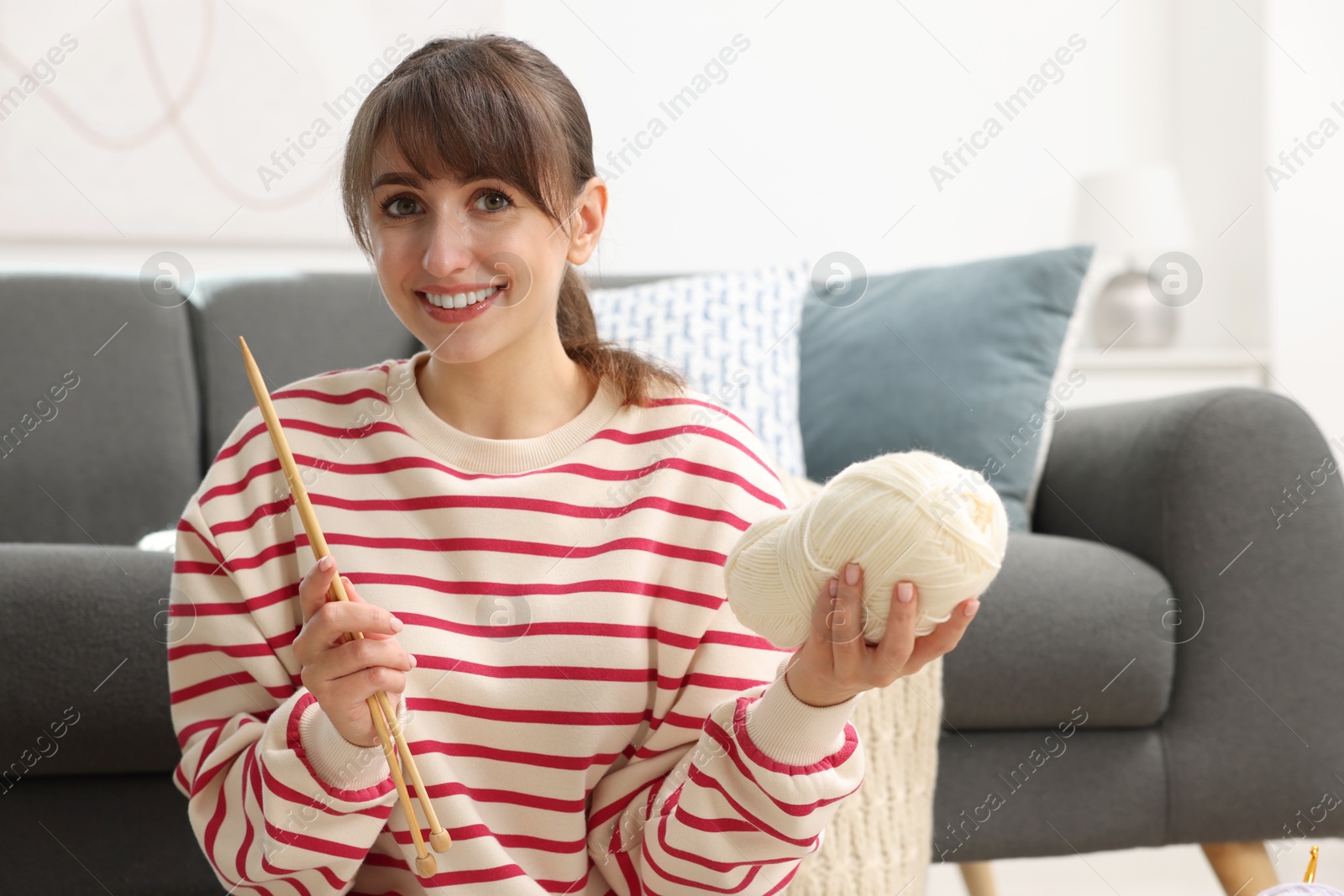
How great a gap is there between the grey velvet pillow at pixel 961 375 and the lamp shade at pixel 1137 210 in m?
1.04

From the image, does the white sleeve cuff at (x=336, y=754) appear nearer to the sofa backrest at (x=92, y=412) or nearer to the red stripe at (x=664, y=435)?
the red stripe at (x=664, y=435)

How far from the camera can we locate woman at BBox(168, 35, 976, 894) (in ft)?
2.58

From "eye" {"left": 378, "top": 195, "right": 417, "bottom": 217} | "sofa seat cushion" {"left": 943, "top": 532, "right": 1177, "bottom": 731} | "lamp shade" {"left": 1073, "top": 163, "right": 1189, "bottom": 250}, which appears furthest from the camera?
"lamp shade" {"left": 1073, "top": 163, "right": 1189, "bottom": 250}

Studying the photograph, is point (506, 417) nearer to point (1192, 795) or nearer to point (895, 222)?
point (1192, 795)

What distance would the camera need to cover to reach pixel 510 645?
32.8 inches

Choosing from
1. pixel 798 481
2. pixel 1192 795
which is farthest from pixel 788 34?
pixel 1192 795

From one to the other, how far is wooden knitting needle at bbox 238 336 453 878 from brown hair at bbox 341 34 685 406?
0.71ft

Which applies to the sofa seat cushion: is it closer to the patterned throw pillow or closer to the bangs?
the patterned throw pillow

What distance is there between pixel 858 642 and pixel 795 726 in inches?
3.9

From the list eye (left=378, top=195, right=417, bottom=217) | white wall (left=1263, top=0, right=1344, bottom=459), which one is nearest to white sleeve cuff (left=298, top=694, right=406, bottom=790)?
eye (left=378, top=195, right=417, bottom=217)

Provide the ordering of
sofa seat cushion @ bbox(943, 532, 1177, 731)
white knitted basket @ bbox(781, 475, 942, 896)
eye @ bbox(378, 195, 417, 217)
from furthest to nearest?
sofa seat cushion @ bbox(943, 532, 1177, 731) → white knitted basket @ bbox(781, 475, 942, 896) → eye @ bbox(378, 195, 417, 217)

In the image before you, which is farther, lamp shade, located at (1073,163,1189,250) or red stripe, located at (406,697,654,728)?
lamp shade, located at (1073,163,1189,250)

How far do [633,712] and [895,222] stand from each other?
2181 mm

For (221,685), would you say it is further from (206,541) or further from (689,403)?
(689,403)
